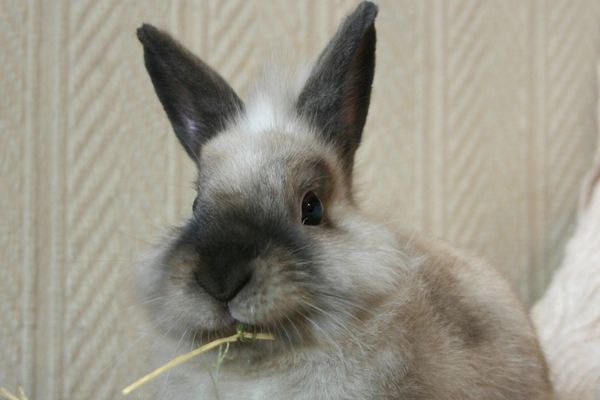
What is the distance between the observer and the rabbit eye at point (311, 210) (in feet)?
3.39

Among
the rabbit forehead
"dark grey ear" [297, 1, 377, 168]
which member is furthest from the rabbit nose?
"dark grey ear" [297, 1, 377, 168]

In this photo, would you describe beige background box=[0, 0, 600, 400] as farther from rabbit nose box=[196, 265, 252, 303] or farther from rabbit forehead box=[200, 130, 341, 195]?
rabbit nose box=[196, 265, 252, 303]

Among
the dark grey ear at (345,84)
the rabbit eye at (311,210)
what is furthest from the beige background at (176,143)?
the rabbit eye at (311,210)

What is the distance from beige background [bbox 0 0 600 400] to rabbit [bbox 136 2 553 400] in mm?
318

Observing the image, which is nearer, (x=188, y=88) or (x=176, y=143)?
(x=188, y=88)

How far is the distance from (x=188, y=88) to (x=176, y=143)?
58 cm

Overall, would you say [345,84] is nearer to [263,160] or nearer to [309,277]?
[263,160]

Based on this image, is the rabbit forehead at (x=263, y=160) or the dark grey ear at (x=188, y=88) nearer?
the rabbit forehead at (x=263, y=160)

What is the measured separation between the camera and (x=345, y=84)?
A: 113 centimetres

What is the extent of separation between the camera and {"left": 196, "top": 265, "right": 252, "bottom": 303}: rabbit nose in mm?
861

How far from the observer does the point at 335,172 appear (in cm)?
113

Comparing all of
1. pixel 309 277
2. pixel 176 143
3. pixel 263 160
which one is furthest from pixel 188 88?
pixel 176 143

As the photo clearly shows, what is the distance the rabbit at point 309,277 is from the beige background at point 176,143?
0.32m

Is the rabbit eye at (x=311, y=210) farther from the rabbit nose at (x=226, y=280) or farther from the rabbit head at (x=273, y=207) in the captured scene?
the rabbit nose at (x=226, y=280)
